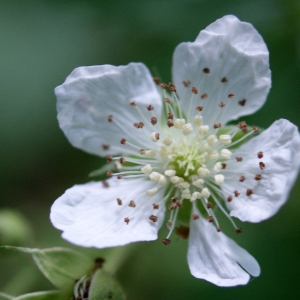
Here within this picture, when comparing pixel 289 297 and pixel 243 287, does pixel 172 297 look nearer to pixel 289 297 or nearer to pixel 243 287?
pixel 243 287

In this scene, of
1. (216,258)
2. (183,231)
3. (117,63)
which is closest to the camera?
(216,258)

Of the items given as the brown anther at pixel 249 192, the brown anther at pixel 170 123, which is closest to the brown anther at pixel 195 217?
the brown anther at pixel 249 192

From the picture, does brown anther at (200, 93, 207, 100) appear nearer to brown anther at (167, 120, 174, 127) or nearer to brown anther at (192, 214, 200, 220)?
brown anther at (167, 120, 174, 127)

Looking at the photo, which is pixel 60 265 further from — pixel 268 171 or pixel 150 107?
pixel 268 171

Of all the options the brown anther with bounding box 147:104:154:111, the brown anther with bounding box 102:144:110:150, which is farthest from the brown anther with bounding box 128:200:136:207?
the brown anther with bounding box 147:104:154:111

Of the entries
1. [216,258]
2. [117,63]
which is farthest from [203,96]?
[117,63]

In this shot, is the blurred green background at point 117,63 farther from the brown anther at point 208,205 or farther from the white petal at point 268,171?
the white petal at point 268,171

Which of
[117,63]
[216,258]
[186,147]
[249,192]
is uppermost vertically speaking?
[117,63]
